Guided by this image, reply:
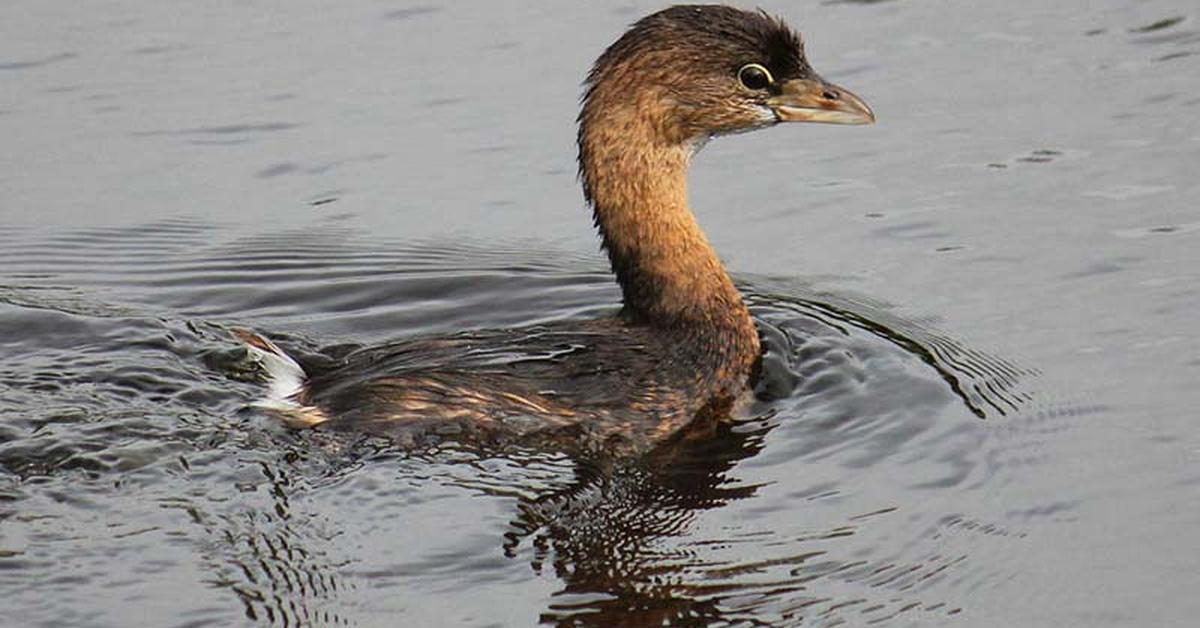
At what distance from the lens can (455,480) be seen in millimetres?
7797

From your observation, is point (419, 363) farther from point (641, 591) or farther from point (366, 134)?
point (366, 134)

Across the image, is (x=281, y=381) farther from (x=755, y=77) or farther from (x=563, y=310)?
(x=755, y=77)

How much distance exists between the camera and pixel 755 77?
9180 millimetres

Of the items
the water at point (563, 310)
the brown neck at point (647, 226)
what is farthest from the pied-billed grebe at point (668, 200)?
the water at point (563, 310)

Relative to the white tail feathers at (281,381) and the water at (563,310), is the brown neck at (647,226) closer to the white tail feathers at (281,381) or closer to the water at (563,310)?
the water at (563,310)

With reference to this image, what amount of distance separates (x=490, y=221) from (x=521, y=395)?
256 cm

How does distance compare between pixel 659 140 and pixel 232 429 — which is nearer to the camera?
pixel 232 429

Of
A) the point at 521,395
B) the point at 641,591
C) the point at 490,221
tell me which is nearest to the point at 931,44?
the point at 490,221

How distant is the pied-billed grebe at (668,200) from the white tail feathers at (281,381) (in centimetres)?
1

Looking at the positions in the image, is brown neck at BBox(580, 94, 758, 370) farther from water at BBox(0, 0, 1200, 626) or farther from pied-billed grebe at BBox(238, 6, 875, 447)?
water at BBox(0, 0, 1200, 626)

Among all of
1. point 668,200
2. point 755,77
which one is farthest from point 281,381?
point 755,77

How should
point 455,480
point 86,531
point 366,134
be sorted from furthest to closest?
point 366,134
point 455,480
point 86,531

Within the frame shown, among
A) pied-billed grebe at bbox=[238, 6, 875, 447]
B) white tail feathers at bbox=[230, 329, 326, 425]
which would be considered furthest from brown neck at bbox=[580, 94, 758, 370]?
white tail feathers at bbox=[230, 329, 326, 425]

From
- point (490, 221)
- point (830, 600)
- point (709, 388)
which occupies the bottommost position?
point (830, 600)
